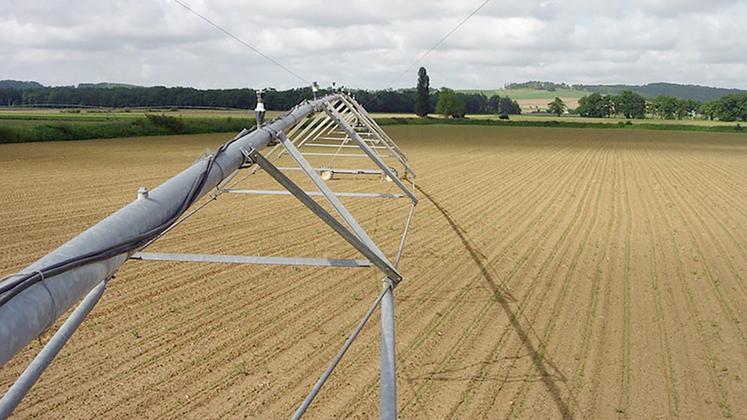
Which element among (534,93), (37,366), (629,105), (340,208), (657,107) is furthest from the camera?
(534,93)

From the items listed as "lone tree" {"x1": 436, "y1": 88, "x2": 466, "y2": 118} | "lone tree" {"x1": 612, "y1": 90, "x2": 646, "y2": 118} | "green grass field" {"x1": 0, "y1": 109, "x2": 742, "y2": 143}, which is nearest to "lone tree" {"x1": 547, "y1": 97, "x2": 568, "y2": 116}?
"lone tree" {"x1": 612, "y1": 90, "x2": 646, "y2": 118}

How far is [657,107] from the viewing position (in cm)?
10662

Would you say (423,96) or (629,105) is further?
(629,105)

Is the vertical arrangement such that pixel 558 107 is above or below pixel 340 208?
above

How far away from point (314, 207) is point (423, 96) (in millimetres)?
83111

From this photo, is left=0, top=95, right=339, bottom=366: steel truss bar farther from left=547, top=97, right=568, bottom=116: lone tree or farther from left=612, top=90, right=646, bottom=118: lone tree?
left=547, top=97, right=568, bottom=116: lone tree

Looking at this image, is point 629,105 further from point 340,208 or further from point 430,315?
point 340,208

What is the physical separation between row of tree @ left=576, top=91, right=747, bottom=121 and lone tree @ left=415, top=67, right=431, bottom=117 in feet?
104

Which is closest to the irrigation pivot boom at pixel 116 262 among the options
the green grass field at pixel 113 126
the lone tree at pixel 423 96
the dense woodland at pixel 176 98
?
the dense woodland at pixel 176 98

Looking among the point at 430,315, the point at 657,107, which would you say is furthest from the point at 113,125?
the point at 657,107

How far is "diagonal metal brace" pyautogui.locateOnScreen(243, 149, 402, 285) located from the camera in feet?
13.3

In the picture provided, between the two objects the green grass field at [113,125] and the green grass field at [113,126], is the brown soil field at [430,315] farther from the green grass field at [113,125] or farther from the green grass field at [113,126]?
the green grass field at [113,126]

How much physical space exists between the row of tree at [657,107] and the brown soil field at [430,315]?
295 ft

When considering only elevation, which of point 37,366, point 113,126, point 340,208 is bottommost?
point 37,366
